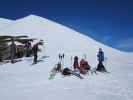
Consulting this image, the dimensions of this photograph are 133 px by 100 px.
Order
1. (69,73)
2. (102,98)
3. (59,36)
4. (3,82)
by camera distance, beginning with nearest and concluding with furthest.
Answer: (102,98), (3,82), (69,73), (59,36)

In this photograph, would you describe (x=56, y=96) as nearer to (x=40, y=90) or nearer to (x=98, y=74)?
(x=40, y=90)

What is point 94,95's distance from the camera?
470 inches

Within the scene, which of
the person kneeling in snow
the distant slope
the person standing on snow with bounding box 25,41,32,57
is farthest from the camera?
the distant slope

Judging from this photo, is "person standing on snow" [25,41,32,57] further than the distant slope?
No

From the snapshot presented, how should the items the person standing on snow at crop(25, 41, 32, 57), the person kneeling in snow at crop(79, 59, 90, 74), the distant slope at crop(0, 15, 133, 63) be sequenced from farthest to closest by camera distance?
the distant slope at crop(0, 15, 133, 63) < the person standing on snow at crop(25, 41, 32, 57) < the person kneeling in snow at crop(79, 59, 90, 74)

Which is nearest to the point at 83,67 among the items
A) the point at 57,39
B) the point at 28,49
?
the point at 28,49

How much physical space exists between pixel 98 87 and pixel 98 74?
4672 mm

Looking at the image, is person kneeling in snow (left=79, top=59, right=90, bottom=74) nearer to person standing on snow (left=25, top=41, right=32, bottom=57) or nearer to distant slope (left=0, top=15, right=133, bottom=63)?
distant slope (left=0, top=15, right=133, bottom=63)

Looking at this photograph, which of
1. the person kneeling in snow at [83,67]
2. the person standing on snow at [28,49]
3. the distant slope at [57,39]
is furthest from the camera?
the distant slope at [57,39]

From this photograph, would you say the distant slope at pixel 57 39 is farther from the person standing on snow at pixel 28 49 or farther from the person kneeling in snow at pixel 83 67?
the person kneeling in snow at pixel 83 67

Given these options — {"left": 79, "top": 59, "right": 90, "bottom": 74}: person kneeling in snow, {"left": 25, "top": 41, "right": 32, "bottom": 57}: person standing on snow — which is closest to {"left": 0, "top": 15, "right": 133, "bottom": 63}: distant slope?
{"left": 25, "top": 41, "right": 32, "bottom": 57}: person standing on snow

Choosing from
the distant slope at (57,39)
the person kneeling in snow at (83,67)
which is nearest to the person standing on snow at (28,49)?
the distant slope at (57,39)

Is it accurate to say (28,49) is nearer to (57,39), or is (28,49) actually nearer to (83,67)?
(57,39)

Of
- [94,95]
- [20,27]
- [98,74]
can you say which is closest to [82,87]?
[94,95]
